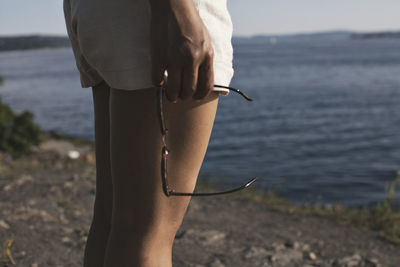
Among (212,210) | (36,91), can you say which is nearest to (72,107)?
(36,91)

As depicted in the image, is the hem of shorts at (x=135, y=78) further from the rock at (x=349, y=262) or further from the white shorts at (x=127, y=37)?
the rock at (x=349, y=262)

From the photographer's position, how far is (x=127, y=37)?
3.64ft

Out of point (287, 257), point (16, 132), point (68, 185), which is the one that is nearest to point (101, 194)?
point (287, 257)

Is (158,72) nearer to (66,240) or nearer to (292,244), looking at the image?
(66,240)

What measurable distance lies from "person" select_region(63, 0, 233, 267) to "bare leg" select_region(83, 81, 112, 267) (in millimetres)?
297

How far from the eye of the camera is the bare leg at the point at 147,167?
1.14 metres

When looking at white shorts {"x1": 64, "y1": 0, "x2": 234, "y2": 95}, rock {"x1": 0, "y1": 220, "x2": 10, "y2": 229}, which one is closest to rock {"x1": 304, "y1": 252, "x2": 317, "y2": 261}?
rock {"x1": 0, "y1": 220, "x2": 10, "y2": 229}

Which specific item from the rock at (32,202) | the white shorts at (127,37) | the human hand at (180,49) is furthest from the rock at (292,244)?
the human hand at (180,49)

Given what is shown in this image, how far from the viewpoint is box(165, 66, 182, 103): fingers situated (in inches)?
40.7

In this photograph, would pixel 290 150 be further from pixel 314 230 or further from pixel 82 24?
pixel 82 24

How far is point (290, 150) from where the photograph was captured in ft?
56.1

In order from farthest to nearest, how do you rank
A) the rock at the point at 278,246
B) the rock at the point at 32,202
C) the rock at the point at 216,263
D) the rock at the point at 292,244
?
the rock at the point at 32,202 < the rock at the point at 292,244 < the rock at the point at 278,246 < the rock at the point at 216,263

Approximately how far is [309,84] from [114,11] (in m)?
37.2

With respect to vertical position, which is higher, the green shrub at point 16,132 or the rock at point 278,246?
the rock at point 278,246
